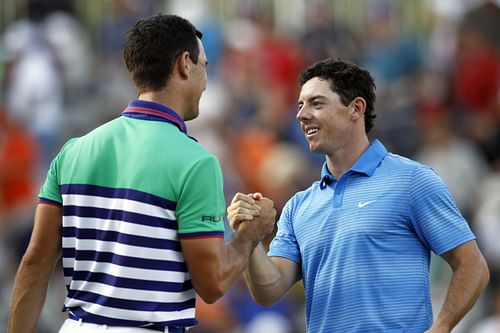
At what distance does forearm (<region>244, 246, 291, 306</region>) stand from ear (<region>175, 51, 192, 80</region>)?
3.24 ft

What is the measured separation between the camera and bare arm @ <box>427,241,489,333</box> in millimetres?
5492

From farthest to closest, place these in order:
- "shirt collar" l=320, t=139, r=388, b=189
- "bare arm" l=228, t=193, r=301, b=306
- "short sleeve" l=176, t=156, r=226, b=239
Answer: "shirt collar" l=320, t=139, r=388, b=189, "bare arm" l=228, t=193, r=301, b=306, "short sleeve" l=176, t=156, r=226, b=239

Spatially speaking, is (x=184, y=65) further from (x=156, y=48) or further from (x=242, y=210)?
(x=242, y=210)

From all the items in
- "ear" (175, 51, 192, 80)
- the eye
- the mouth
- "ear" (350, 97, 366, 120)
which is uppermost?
"ear" (175, 51, 192, 80)

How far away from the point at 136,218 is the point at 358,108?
1591mm

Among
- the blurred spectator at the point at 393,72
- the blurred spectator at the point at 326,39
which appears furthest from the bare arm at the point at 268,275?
the blurred spectator at the point at 326,39

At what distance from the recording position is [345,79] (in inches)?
243

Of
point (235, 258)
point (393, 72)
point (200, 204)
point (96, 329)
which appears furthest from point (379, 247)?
point (393, 72)

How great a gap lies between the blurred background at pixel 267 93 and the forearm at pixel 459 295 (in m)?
5.13

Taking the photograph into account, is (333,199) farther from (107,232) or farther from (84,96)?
(84,96)

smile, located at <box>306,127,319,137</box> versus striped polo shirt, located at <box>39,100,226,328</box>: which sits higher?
smile, located at <box>306,127,319,137</box>

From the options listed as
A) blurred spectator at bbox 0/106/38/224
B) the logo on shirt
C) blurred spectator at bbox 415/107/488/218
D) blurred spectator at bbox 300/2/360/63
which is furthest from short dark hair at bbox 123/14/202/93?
blurred spectator at bbox 300/2/360/63

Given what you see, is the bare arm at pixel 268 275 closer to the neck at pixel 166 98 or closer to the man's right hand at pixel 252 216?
the man's right hand at pixel 252 216

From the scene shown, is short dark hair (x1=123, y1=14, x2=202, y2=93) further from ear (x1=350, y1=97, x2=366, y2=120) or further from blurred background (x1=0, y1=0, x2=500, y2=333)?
blurred background (x1=0, y1=0, x2=500, y2=333)
